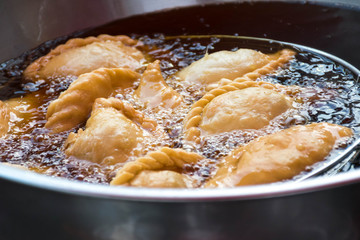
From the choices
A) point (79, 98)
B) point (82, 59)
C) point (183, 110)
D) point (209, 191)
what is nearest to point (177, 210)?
point (209, 191)

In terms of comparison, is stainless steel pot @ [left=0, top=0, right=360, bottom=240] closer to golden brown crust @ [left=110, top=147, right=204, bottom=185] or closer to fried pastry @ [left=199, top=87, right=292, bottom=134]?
golden brown crust @ [left=110, top=147, right=204, bottom=185]

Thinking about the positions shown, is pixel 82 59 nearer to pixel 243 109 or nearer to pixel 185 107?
pixel 185 107

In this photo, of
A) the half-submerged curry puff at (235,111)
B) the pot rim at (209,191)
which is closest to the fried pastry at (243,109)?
the half-submerged curry puff at (235,111)

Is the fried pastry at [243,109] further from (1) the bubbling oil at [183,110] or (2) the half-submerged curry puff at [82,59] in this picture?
(2) the half-submerged curry puff at [82,59]

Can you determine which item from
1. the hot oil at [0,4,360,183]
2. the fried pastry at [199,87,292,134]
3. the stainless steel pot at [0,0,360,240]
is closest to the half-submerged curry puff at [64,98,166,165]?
the hot oil at [0,4,360,183]

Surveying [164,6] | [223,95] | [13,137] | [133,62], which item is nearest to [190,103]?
[223,95]

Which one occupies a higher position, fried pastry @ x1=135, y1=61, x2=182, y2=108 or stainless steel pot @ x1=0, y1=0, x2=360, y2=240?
fried pastry @ x1=135, y1=61, x2=182, y2=108
